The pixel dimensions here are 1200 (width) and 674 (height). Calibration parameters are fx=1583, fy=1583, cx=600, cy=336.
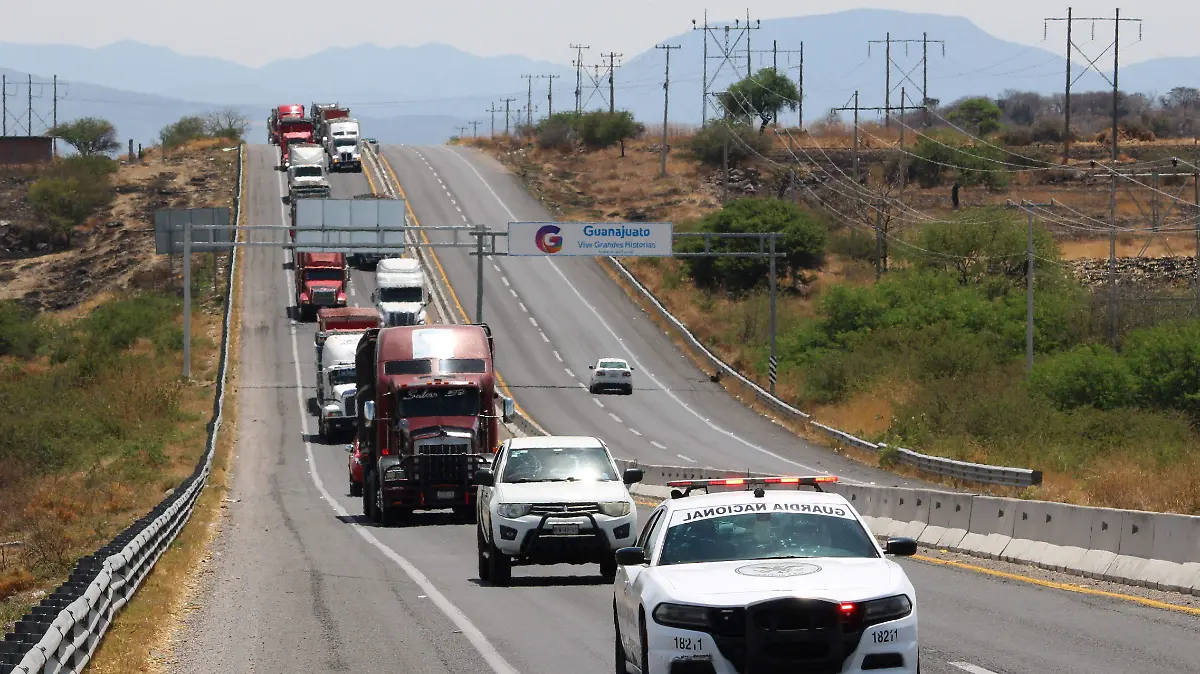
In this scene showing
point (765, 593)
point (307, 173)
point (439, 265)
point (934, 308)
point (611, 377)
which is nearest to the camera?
point (765, 593)

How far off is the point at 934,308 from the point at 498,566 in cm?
→ 5735

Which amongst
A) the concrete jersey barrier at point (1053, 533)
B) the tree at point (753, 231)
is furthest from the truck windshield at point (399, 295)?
the concrete jersey barrier at point (1053, 533)

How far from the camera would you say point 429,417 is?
30.5 metres

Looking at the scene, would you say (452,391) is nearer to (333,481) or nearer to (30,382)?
(333,481)

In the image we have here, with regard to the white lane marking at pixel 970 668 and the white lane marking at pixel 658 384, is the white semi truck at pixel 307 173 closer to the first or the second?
the white lane marking at pixel 658 384


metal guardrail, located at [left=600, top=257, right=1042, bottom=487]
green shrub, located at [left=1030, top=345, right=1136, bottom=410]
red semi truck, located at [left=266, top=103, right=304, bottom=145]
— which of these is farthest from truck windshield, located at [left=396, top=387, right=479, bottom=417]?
red semi truck, located at [left=266, top=103, right=304, bottom=145]

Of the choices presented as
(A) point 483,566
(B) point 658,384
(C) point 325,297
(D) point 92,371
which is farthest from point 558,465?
(D) point 92,371

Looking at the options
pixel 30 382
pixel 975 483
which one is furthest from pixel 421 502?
pixel 30 382

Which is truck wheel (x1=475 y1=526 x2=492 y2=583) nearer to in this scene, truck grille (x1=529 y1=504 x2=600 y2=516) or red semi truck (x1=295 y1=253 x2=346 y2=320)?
truck grille (x1=529 y1=504 x2=600 y2=516)

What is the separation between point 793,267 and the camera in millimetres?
99500

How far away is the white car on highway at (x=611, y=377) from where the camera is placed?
7000cm

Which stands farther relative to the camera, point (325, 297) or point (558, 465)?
point (325, 297)

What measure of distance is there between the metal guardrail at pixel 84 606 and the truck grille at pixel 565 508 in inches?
191

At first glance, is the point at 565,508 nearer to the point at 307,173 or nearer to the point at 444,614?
the point at 444,614
